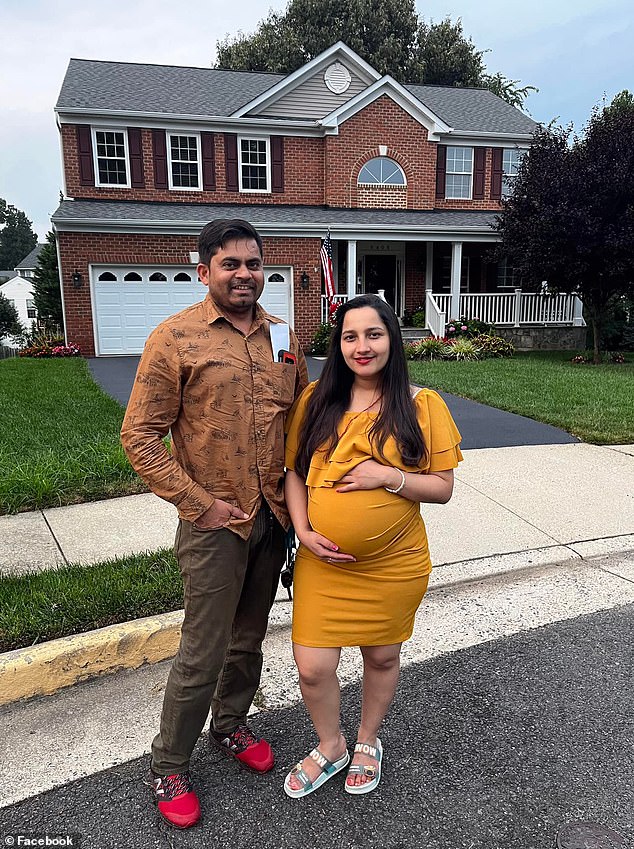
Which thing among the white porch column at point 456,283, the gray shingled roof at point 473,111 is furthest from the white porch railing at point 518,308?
the gray shingled roof at point 473,111

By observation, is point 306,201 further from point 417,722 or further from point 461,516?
point 417,722

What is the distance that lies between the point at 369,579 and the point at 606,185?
13.7 metres

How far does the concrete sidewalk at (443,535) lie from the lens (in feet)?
9.98

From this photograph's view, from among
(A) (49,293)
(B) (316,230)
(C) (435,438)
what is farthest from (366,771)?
(A) (49,293)

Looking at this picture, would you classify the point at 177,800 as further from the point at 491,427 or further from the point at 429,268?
the point at 429,268

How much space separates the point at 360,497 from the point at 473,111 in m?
22.5

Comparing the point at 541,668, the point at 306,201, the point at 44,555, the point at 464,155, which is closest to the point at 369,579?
the point at 541,668

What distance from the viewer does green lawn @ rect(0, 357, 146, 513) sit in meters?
5.31

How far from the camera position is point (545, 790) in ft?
7.72

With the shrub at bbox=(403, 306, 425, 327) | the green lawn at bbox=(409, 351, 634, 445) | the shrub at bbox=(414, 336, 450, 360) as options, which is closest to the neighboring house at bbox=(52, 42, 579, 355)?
the shrub at bbox=(403, 306, 425, 327)

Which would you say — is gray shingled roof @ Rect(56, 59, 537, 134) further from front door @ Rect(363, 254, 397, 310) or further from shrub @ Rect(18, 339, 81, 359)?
shrub @ Rect(18, 339, 81, 359)

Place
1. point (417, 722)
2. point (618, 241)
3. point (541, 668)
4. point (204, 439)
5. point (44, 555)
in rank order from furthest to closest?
point (618, 241) → point (44, 555) → point (541, 668) → point (417, 722) → point (204, 439)

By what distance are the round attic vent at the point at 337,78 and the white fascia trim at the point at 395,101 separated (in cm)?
124

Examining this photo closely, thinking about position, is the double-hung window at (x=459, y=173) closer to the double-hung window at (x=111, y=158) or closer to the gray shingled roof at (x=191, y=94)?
the gray shingled roof at (x=191, y=94)
